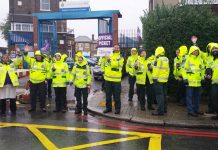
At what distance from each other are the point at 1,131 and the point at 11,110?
2787 millimetres

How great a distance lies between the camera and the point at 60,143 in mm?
7504

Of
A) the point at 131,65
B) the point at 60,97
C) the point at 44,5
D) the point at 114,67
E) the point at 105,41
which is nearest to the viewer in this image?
the point at 114,67

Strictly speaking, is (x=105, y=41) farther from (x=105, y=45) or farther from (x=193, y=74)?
(x=193, y=74)

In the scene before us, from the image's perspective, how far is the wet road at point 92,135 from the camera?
730 cm

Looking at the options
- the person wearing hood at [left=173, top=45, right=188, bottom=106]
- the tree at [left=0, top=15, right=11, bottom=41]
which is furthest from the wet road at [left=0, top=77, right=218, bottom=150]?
the tree at [left=0, top=15, right=11, bottom=41]

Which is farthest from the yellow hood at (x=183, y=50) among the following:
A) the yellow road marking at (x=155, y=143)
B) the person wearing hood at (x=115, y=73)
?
the yellow road marking at (x=155, y=143)

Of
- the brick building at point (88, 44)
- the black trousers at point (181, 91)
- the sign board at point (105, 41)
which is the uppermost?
the brick building at point (88, 44)

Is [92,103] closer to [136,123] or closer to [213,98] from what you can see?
[136,123]

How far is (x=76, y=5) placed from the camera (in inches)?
923

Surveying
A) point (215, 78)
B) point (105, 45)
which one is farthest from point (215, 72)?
point (105, 45)

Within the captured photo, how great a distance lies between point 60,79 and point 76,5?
12.9 meters

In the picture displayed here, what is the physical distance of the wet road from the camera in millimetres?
7304

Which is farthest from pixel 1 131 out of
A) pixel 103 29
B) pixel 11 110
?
pixel 103 29

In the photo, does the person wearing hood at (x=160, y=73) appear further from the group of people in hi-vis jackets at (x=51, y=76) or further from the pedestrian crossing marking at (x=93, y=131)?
the group of people in hi-vis jackets at (x=51, y=76)
